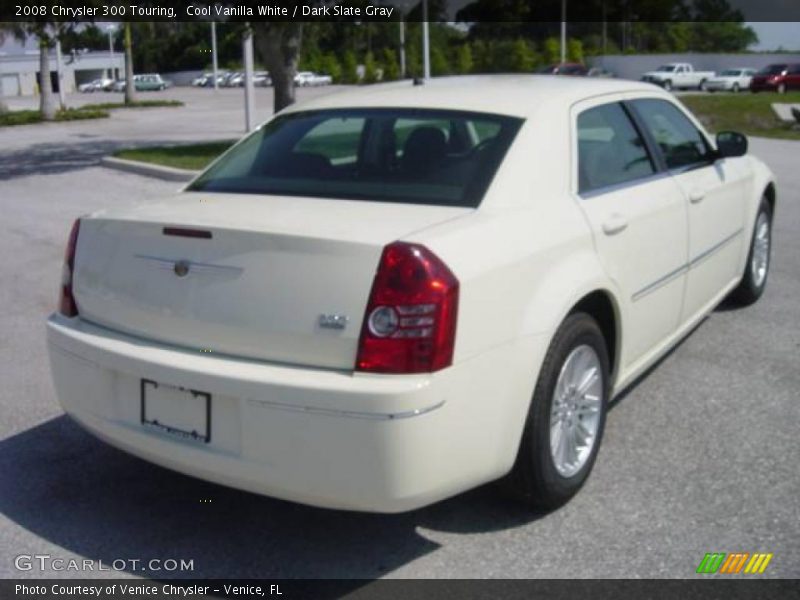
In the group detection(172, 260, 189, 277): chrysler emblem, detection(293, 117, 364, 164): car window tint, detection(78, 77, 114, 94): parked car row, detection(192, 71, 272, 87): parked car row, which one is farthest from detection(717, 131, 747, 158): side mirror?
detection(78, 77, 114, 94): parked car row

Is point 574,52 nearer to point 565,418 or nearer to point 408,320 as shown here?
point 565,418

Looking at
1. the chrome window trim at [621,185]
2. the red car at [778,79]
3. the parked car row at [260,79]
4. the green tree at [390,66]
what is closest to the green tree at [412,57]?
the green tree at [390,66]

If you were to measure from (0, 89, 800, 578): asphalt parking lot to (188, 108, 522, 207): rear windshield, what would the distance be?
1245 mm

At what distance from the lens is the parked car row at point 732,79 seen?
1993 inches

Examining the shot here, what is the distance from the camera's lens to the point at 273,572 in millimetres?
3510

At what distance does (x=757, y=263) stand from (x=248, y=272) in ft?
14.7

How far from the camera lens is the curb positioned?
14602mm

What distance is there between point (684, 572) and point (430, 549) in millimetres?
891

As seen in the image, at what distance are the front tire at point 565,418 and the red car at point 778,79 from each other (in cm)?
5063

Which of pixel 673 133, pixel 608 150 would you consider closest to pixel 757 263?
pixel 673 133

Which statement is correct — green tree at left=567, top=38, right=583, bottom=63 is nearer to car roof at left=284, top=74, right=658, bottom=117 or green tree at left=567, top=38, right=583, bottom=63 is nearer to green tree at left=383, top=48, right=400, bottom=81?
green tree at left=383, top=48, right=400, bottom=81

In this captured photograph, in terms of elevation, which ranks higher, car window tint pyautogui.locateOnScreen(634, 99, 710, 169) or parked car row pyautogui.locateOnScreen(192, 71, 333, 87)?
parked car row pyautogui.locateOnScreen(192, 71, 333, 87)

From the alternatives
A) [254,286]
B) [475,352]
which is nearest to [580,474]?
[475,352]

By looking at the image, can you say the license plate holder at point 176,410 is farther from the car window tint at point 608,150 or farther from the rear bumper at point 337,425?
the car window tint at point 608,150
